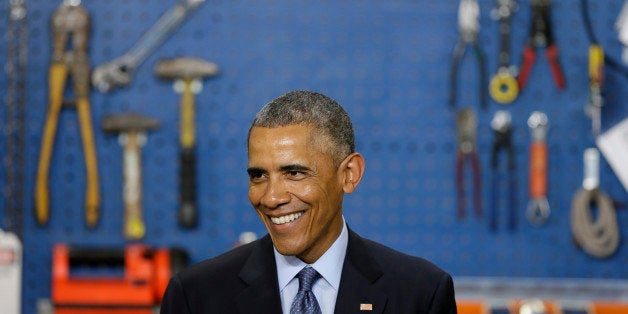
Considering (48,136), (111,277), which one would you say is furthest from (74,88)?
(111,277)

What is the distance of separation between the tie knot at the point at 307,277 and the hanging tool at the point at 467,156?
1.65 metres

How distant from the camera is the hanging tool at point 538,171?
3.10 meters

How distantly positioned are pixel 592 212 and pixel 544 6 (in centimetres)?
67

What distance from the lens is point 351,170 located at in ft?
5.12

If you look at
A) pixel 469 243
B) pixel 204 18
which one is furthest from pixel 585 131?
pixel 204 18

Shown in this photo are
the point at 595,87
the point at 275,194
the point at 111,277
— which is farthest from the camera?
the point at 111,277

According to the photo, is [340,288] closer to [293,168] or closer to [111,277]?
[293,168]

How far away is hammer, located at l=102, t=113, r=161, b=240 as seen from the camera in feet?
10.3

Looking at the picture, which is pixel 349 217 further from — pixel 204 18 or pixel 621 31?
pixel 621 31

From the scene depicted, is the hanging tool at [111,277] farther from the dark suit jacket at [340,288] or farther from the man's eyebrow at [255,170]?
the man's eyebrow at [255,170]

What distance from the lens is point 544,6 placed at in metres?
3.12

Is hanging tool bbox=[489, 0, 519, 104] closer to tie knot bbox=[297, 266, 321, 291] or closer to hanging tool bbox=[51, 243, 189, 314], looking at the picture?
hanging tool bbox=[51, 243, 189, 314]

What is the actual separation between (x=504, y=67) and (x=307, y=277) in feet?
5.79

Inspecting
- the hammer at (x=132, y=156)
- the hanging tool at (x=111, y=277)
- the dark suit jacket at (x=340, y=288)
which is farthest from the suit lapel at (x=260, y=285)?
the hammer at (x=132, y=156)
